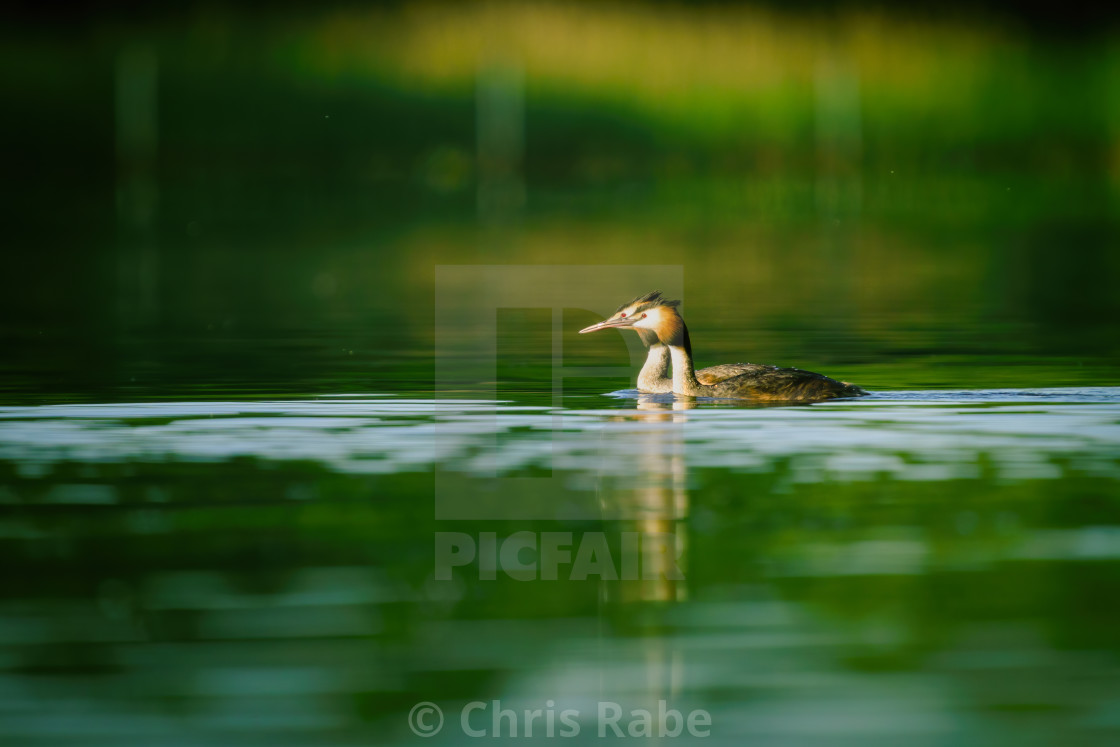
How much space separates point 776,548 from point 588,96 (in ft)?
207

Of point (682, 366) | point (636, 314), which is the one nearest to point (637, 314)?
point (636, 314)

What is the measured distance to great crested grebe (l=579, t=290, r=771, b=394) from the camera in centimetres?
1521

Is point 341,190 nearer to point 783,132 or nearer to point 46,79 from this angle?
point 46,79

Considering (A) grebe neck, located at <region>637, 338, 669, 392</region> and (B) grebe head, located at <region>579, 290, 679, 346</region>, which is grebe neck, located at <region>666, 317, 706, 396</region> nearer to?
(A) grebe neck, located at <region>637, 338, 669, 392</region>

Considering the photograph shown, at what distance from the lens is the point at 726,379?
1502 centimetres

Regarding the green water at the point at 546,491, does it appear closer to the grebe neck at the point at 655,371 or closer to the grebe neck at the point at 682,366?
the grebe neck at the point at 682,366

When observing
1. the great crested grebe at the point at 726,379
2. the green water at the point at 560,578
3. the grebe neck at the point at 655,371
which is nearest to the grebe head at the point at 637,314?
the great crested grebe at the point at 726,379

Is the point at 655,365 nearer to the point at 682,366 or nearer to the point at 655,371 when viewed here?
the point at 655,371

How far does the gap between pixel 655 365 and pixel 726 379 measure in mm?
921

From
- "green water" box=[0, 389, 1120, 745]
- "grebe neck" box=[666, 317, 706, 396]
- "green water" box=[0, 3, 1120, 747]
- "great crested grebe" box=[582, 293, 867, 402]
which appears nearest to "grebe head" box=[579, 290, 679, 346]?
"great crested grebe" box=[582, 293, 867, 402]

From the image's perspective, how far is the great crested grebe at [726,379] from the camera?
48.0 feet

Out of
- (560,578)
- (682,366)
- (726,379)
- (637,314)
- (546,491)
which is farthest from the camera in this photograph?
(637,314)

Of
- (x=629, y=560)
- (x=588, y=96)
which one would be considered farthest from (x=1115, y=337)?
(x=588, y=96)

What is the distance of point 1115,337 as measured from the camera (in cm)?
2033
